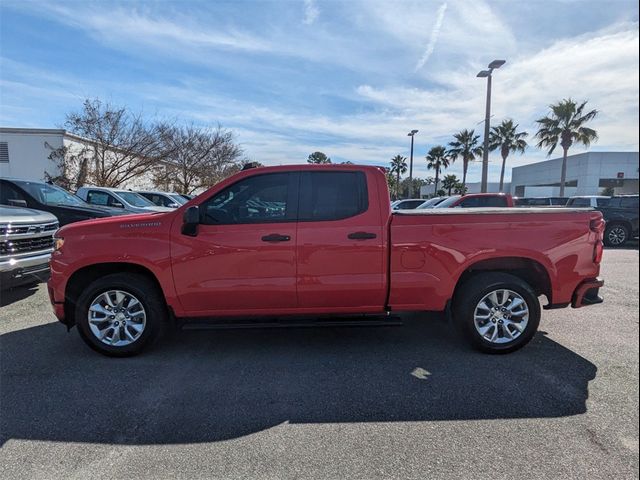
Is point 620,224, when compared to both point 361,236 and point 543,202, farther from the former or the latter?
point 361,236

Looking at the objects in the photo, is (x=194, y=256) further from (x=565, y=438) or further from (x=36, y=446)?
(x=565, y=438)

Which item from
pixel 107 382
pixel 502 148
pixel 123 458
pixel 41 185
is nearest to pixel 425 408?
pixel 123 458

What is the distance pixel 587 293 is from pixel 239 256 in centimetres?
361

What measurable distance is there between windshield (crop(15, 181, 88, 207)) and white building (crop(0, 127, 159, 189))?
16061mm

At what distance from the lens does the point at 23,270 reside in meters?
5.82

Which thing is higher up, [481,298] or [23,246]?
[23,246]

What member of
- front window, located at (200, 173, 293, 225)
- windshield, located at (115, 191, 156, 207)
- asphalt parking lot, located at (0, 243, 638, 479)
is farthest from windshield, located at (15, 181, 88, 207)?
front window, located at (200, 173, 293, 225)

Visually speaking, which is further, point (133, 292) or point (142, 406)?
point (133, 292)

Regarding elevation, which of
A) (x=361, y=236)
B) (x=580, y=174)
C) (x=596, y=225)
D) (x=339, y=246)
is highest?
(x=580, y=174)

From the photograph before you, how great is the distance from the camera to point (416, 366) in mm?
4043

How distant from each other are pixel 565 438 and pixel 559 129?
3321cm

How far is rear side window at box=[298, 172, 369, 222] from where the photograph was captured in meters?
4.20

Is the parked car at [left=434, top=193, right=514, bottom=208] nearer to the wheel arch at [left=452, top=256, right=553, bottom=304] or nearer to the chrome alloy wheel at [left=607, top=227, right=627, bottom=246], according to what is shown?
the chrome alloy wheel at [left=607, top=227, right=627, bottom=246]

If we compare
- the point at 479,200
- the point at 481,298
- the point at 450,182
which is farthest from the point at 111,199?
the point at 450,182
